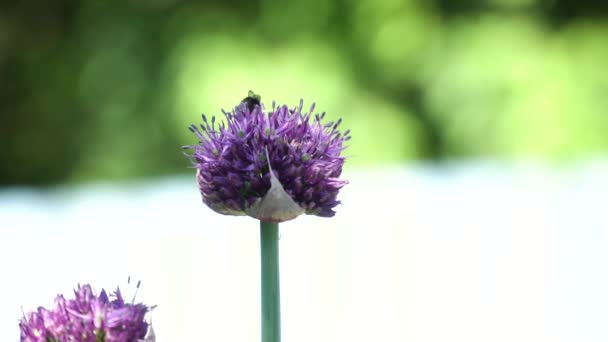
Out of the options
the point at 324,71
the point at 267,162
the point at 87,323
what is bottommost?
the point at 87,323

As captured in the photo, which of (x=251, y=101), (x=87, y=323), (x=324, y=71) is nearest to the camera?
(x=87, y=323)

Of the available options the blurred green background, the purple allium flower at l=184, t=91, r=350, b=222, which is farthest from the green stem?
the blurred green background

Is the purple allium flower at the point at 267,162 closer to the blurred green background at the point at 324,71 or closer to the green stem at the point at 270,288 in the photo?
the green stem at the point at 270,288

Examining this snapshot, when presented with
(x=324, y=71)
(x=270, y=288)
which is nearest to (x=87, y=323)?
(x=270, y=288)

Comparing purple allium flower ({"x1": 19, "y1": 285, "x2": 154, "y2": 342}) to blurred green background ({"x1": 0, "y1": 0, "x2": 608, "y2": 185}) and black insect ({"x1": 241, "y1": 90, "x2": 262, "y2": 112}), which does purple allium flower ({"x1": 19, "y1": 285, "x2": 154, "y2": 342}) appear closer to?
black insect ({"x1": 241, "y1": 90, "x2": 262, "y2": 112})

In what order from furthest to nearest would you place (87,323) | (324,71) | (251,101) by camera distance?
(324,71)
(251,101)
(87,323)

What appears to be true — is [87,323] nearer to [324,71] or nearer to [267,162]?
[267,162]

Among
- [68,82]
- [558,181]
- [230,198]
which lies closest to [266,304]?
[230,198]
